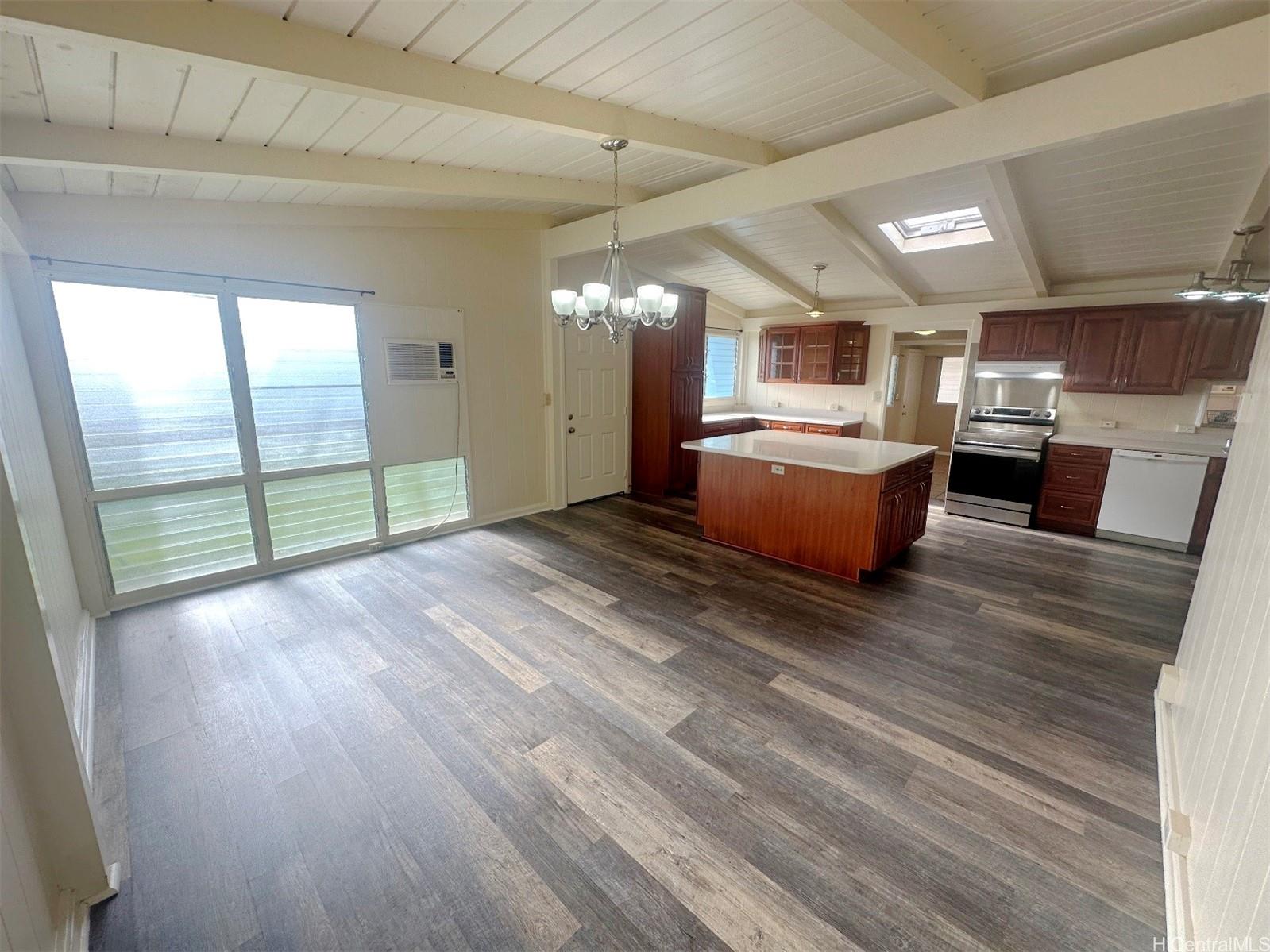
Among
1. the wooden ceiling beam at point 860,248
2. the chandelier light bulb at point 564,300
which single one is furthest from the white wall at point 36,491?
the wooden ceiling beam at point 860,248

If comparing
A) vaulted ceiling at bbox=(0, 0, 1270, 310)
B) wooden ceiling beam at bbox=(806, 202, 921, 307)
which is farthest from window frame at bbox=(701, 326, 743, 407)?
vaulted ceiling at bbox=(0, 0, 1270, 310)

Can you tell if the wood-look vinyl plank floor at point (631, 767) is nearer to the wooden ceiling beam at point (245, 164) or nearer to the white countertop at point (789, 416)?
the wooden ceiling beam at point (245, 164)

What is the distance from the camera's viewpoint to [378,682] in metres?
2.36

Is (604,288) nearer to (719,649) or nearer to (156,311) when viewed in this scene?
(719,649)

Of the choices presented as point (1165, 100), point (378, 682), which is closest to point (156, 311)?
point (378, 682)

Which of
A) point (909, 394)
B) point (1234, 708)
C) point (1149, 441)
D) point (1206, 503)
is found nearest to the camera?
point (1234, 708)

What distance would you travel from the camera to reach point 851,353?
6480 mm

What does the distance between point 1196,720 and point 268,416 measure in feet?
16.0

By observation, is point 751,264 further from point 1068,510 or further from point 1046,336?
point 1068,510

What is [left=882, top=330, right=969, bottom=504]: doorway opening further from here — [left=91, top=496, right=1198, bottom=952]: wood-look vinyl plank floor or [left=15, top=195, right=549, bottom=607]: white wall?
[left=15, top=195, right=549, bottom=607]: white wall

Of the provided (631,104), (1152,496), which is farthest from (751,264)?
(1152,496)

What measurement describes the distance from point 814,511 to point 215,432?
408cm

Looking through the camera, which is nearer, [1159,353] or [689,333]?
[1159,353]

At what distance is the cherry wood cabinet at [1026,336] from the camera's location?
4766 millimetres
